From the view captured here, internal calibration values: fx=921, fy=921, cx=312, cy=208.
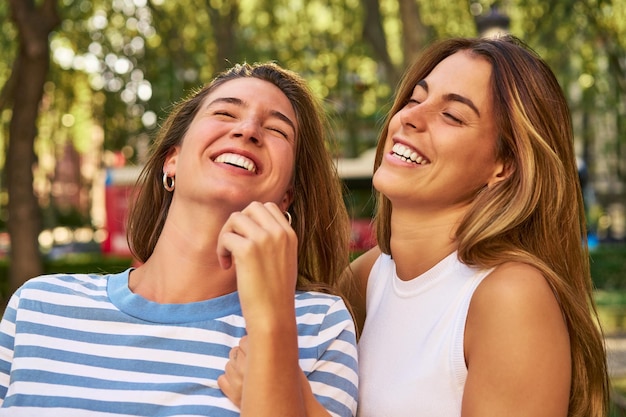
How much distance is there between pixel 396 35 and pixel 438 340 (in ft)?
85.1

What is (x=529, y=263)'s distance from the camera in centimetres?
256

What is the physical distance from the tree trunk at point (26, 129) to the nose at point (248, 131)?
898cm

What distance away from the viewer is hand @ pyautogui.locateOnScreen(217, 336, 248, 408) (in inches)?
91.8

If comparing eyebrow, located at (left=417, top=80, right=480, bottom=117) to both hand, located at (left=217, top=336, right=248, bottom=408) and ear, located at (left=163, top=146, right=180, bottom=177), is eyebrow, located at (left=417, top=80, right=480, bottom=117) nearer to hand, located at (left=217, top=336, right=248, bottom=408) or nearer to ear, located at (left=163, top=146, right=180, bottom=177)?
ear, located at (left=163, top=146, right=180, bottom=177)

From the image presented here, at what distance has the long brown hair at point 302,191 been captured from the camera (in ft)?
10.1

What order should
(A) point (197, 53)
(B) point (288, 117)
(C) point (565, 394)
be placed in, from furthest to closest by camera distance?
(A) point (197, 53), (B) point (288, 117), (C) point (565, 394)

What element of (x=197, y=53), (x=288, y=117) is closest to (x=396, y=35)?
(x=197, y=53)

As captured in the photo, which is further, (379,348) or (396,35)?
(396,35)

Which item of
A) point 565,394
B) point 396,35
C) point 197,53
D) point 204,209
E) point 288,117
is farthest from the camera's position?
point 396,35

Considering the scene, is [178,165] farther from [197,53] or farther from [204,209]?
[197,53]

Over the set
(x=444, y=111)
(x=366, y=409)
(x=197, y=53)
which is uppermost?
(x=197, y=53)

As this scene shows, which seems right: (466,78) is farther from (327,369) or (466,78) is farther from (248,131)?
(327,369)

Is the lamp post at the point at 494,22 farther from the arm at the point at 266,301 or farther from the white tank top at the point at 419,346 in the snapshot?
the arm at the point at 266,301

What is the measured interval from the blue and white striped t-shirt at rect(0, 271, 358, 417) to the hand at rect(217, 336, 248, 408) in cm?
5
